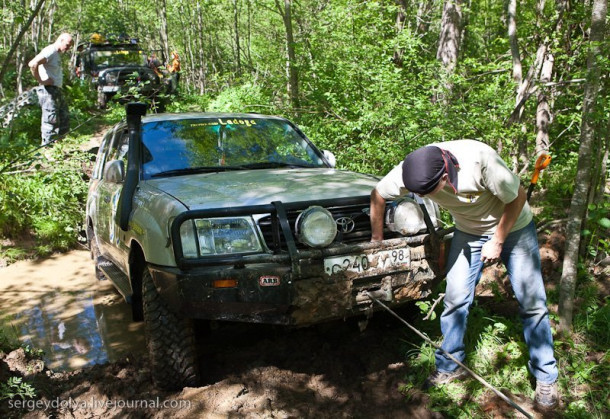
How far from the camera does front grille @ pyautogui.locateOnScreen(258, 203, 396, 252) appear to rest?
10.4 ft

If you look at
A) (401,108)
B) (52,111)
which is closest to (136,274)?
(401,108)

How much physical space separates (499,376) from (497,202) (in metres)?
1.17

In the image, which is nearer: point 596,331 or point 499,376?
point 499,376

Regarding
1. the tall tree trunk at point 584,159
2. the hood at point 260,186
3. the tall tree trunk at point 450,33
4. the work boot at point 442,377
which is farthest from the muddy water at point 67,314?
the tall tree trunk at point 450,33

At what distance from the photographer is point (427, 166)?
267cm

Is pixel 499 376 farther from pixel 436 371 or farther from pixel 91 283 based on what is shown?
pixel 91 283

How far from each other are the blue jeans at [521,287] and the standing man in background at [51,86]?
7.22m

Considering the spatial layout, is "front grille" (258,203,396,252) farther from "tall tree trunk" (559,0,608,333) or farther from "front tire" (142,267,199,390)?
"tall tree trunk" (559,0,608,333)

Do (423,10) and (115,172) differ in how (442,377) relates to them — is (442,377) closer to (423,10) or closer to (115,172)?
(115,172)

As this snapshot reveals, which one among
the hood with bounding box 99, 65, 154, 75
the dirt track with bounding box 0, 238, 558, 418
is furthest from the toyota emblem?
the hood with bounding box 99, 65, 154, 75

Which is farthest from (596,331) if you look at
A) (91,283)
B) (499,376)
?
(91,283)

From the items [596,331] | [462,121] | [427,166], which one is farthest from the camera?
[462,121]

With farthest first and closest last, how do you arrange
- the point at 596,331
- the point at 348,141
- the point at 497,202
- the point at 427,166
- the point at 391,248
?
the point at 348,141 < the point at 596,331 < the point at 391,248 < the point at 497,202 < the point at 427,166

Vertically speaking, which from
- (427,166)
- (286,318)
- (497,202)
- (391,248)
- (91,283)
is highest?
(427,166)
